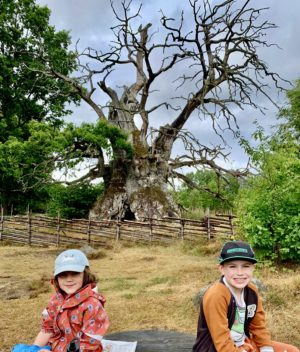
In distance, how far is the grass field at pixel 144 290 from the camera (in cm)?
616

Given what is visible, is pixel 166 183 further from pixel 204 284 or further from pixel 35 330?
pixel 35 330

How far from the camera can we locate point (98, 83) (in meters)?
22.0

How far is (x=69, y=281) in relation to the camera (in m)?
2.86

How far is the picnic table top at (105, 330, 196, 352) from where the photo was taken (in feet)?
10.7

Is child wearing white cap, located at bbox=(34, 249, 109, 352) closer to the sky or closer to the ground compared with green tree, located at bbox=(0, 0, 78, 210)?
closer to the ground

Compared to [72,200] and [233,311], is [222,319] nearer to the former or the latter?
[233,311]

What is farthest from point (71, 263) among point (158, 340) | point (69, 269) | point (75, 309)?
point (158, 340)

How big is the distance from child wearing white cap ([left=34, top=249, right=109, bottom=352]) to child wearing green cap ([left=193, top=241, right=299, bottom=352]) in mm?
689

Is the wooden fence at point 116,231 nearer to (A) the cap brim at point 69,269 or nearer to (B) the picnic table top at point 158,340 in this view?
(B) the picnic table top at point 158,340

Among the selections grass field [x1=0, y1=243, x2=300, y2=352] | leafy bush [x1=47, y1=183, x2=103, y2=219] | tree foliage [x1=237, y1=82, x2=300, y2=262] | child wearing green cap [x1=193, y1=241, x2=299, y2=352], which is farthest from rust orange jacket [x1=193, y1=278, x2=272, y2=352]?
leafy bush [x1=47, y1=183, x2=103, y2=219]

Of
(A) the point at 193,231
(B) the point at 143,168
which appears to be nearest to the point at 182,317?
(A) the point at 193,231

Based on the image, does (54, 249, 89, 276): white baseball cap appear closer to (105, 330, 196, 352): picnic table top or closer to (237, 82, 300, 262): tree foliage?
(105, 330, 196, 352): picnic table top

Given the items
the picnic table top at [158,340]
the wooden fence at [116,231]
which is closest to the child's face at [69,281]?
the picnic table top at [158,340]

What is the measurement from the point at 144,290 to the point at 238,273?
6.13 m
